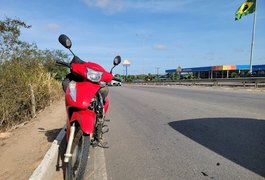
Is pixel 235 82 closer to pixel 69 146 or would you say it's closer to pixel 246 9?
pixel 246 9

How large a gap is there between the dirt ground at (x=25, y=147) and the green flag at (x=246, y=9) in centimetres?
2822

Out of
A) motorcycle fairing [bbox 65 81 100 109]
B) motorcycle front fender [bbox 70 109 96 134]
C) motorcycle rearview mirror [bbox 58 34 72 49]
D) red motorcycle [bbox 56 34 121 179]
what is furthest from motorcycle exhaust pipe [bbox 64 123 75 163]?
motorcycle rearview mirror [bbox 58 34 72 49]

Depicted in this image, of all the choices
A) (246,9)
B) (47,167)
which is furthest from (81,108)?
(246,9)

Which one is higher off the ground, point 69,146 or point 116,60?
point 116,60

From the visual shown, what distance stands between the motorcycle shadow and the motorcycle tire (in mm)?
2478

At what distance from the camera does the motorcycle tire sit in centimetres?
406

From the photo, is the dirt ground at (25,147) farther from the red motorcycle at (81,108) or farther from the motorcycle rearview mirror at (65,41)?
the motorcycle rearview mirror at (65,41)

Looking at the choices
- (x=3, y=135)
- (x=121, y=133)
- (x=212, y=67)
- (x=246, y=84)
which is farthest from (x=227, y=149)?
(x=212, y=67)

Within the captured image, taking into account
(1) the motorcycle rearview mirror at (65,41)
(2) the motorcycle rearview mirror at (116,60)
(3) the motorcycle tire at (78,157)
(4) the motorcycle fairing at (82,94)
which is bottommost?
(3) the motorcycle tire at (78,157)

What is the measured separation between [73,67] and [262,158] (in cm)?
340

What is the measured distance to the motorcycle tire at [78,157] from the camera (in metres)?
4.06

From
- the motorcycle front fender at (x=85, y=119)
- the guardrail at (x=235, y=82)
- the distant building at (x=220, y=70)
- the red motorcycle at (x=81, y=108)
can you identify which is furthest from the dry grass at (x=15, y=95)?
the distant building at (x=220, y=70)

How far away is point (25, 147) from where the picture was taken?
6.12 meters

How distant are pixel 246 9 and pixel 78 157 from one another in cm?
3204
